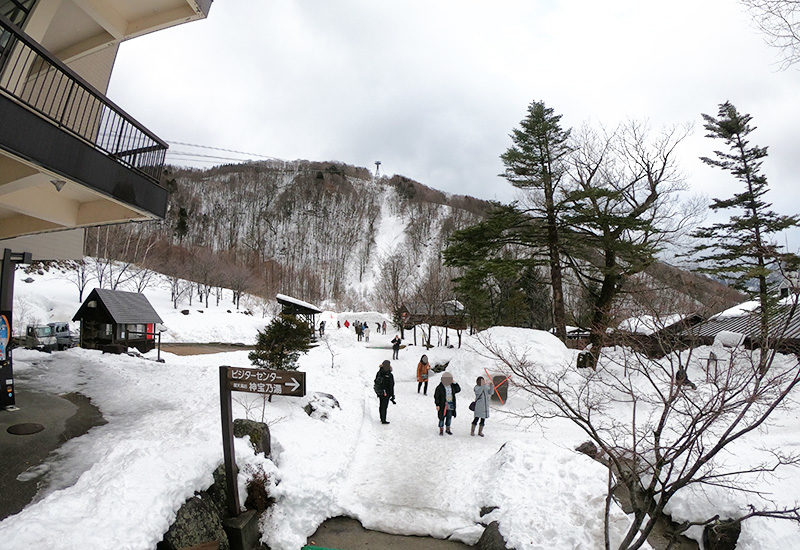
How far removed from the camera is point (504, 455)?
23.8 ft

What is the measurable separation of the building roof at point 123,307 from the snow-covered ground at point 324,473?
5.31 metres

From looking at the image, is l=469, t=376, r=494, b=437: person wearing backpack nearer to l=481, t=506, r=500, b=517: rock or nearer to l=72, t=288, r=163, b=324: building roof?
l=481, t=506, r=500, b=517: rock

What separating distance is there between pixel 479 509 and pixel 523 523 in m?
0.80

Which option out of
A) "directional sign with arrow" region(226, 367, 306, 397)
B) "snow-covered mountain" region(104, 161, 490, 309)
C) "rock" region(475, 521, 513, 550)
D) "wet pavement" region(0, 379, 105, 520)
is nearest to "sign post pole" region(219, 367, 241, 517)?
"directional sign with arrow" region(226, 367, 306, 397)

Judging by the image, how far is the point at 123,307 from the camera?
16.8 meters

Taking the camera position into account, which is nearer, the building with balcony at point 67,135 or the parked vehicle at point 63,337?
the building with balcony at point 67,135

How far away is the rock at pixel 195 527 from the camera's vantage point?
4.25 metres

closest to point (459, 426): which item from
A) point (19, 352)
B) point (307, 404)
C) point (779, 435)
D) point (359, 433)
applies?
point (359, 433)

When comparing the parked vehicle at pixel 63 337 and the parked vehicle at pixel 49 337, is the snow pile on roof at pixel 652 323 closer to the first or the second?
the parked vehicle at pixel 49 337

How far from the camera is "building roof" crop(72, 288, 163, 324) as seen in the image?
633 inches

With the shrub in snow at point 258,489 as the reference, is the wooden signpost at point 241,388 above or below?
above

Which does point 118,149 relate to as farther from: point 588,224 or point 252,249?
point 252,249

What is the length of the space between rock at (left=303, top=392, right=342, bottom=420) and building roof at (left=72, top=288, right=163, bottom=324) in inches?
444

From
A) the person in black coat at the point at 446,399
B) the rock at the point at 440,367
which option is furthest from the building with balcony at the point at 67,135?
the rock at the point at 440,367
